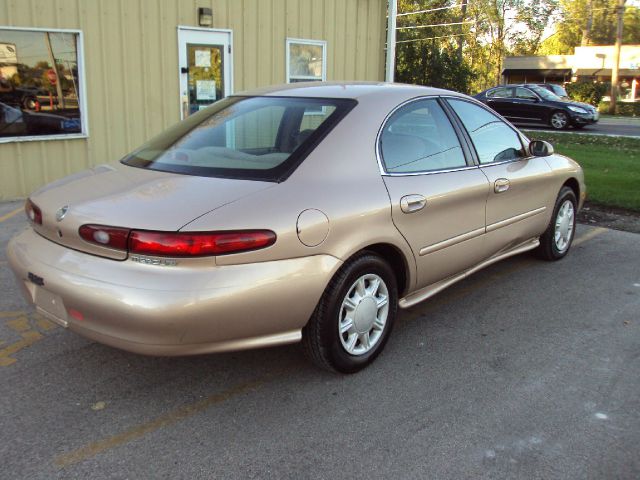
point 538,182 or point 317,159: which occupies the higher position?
point 317,159

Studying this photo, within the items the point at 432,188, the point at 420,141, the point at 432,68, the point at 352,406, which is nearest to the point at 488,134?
the point at 420,141

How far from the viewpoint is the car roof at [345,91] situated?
4.00 meters

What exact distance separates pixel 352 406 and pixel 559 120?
67.7ft

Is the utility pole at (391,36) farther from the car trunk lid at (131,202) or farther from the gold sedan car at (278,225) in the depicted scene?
the car trunk lid at (131,202)

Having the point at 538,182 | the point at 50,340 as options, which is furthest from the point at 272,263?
the point at 538,182

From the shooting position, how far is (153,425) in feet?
10.1

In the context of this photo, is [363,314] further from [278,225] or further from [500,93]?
[500,93]

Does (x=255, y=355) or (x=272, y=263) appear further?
(x=255, y=355)

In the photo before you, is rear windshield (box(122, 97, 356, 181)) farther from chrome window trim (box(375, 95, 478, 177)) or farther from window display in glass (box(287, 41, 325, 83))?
window display in glass (box(287, 41, 325, 83))

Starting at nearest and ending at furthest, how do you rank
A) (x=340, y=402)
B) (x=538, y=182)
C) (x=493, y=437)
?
(x=493, y=437) → (x=340, y=402) → (x=538, y=182)

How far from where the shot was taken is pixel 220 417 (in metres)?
3.17

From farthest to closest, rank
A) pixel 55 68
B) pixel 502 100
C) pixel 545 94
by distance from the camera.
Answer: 1. pixel 502 100
2. pixel 545 94
3. pixel 55 68

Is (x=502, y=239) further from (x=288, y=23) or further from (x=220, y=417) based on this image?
(x=288, y=23)

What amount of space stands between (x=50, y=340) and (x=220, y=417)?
1497 mm
